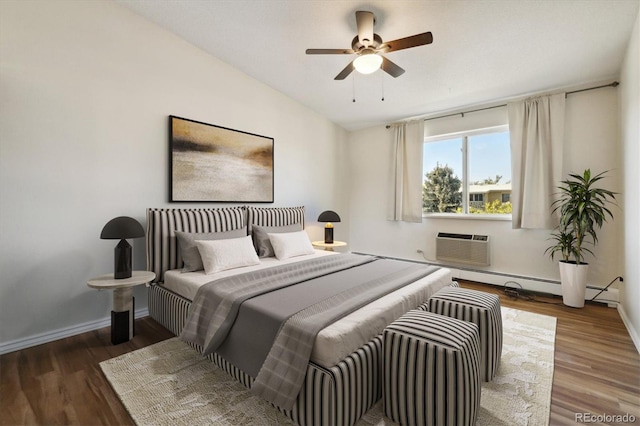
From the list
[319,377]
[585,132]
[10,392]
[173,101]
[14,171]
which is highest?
[173,101]

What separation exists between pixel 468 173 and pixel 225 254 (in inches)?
157

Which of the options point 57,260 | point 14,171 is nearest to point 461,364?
point 57,260

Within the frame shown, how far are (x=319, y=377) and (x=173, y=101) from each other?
3.26m

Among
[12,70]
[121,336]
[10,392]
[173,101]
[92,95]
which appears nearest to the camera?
[10,392]

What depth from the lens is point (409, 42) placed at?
2322 mm

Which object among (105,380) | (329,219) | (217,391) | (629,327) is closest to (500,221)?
(629,327)

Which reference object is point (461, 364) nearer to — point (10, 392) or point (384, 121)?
point (10, 392)

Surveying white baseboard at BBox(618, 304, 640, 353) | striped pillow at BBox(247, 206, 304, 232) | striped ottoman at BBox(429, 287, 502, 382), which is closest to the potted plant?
white baseboard at BBox(618, 304, 640, 353)

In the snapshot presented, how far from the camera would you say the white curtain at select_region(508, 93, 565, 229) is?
12.1ft

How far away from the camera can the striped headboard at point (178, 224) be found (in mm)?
2869

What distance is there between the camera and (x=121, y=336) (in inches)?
96.0

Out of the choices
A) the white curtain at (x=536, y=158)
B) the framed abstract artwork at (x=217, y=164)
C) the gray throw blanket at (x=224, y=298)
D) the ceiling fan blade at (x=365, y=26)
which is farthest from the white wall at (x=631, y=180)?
the framed abstract artwork at (x=217, y=164)

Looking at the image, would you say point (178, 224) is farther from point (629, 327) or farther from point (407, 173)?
point (629, 327)

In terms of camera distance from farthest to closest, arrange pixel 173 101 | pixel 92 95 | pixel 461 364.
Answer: pixel 173 101
pixel 92 95
pixel 461 364
